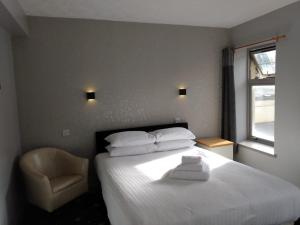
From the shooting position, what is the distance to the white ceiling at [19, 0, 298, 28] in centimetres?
280

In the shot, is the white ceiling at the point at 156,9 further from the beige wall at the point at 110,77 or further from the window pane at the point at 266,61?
the window pane at the point at 266,61

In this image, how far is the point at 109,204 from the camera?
8.09ft

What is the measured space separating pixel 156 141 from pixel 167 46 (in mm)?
A: 1556

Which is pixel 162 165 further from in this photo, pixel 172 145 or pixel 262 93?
pixel 262 93

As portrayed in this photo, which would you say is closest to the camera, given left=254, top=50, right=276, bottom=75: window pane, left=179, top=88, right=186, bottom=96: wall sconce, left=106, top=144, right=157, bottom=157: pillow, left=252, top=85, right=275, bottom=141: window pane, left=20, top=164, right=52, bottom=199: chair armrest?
left=20, top=164, right=52, bottom=199: chair armrest

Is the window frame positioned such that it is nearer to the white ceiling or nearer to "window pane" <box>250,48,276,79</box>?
"window pane" <box>250,48,276,79</box>

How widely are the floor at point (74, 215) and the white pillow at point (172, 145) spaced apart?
1.11 m

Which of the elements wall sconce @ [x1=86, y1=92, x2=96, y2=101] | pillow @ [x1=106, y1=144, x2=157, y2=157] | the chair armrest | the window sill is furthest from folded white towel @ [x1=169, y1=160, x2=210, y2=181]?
wall sconce @ [x1=86, y1=92, x2=96, y2=101]

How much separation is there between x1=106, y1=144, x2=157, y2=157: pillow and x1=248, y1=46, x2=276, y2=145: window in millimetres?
1911

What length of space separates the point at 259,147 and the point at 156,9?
262 centimetres

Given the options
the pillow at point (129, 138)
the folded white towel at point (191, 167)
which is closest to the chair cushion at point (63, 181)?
the pillow at point (129, 138)

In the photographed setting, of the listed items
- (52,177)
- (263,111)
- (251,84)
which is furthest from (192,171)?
(251,84)

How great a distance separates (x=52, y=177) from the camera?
124 inches

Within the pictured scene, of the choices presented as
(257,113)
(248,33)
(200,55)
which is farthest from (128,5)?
(257,113)
